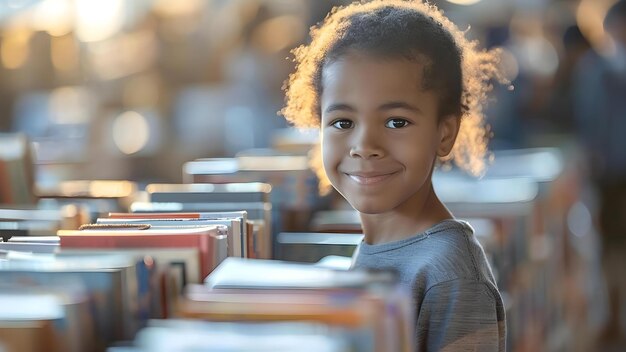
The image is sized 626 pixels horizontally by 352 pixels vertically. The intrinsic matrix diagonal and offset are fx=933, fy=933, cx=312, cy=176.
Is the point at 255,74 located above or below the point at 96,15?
below

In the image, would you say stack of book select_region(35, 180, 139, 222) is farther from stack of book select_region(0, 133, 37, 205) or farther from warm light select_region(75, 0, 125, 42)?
warm light select_region(75, 0, 125, 42)

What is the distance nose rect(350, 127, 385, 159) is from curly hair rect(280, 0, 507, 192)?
0.32 ft

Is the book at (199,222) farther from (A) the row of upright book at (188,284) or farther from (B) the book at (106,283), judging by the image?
(B) the book at (106,283)

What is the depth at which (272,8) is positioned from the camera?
6.26 m

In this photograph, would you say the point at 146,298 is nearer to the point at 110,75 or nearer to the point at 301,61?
the point at 301,61

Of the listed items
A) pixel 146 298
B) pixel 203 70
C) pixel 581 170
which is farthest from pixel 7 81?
pixel 146 298

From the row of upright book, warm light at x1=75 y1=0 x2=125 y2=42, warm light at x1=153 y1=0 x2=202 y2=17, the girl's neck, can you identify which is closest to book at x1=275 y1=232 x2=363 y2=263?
the row of upright book

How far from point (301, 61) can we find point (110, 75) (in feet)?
15.4

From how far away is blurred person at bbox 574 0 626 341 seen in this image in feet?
16.9

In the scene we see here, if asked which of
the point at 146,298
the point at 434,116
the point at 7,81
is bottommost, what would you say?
the point at 146,298

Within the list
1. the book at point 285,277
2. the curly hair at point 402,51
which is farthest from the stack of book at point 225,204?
the book at point 285,277

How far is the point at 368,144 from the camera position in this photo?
3.97 feet

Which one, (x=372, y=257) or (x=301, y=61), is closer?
(x=372, y=257)

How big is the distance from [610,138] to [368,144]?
448 centimetres
